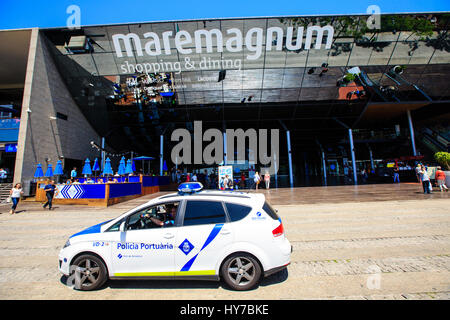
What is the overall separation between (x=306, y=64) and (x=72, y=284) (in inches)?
973

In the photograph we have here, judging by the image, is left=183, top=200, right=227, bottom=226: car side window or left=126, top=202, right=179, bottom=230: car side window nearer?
left=183, top=200, right=227, bottom=226: car side window

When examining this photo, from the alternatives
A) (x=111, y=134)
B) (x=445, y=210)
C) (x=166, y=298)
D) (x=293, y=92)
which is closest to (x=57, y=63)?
(x=111, y=134)

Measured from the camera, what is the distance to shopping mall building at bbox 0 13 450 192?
800 inches

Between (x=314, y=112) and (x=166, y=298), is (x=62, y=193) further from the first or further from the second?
(x=314, y=112)

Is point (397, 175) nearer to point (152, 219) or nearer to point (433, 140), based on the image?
point (433, 140)

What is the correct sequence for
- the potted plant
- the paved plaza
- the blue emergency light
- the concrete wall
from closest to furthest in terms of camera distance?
the paved plaza < the blue emergency light < the potted plant < the concrete wall

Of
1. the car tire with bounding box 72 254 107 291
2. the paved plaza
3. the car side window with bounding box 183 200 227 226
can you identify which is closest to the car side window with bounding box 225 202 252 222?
the car side window with bounding box 183 200 227 226

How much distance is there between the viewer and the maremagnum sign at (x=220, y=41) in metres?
20.7

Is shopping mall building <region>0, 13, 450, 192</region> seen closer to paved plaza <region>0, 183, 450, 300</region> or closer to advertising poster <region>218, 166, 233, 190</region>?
advertising poster <region>218, 166, 233, 190</region>

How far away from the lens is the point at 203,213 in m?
3.59

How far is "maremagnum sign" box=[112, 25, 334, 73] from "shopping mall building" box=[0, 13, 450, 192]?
9 cm

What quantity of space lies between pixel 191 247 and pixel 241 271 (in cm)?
86

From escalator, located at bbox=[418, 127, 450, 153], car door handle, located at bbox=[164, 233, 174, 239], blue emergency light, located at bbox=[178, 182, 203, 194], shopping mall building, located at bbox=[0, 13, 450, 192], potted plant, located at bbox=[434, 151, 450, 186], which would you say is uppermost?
shopping mall building, located at bbox=[0, 13, 450, 192]

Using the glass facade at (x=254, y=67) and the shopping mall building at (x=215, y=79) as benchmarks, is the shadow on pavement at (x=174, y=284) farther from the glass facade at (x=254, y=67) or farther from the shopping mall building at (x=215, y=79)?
the glass facade at (x=254, y=67)
